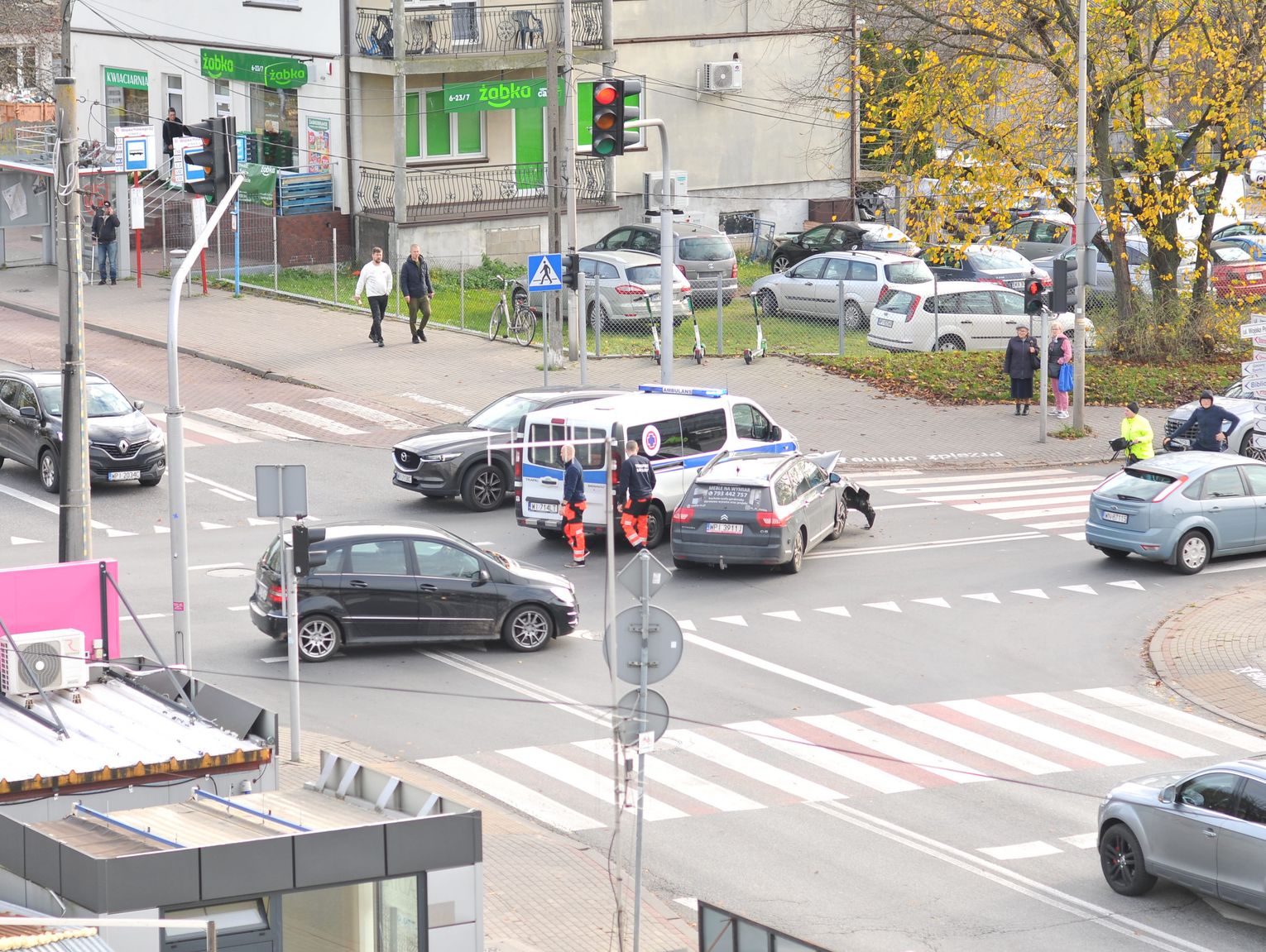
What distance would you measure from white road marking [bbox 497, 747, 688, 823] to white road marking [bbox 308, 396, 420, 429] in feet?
45.8

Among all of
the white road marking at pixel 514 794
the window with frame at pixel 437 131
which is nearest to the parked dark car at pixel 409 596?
the white road marking at pixel 514 794

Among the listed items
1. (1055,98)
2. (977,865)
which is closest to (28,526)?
(977,865)

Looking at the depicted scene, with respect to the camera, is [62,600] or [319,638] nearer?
[62,600]

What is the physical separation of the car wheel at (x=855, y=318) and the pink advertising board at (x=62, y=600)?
26325 millimetres

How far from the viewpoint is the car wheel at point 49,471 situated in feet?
85.9

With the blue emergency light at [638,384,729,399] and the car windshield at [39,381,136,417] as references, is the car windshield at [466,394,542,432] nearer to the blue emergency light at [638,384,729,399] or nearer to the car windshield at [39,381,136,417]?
the blue emergency light at [638,384,729,399]

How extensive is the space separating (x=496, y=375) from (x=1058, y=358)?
10184mm

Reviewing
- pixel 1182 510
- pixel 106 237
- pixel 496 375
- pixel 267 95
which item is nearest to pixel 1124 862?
pixel 1182 510

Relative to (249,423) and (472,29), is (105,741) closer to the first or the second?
(249,423)

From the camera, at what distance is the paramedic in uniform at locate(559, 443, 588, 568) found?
76.0 ft

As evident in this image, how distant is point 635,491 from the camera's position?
934 inches

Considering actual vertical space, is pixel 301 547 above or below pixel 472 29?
below

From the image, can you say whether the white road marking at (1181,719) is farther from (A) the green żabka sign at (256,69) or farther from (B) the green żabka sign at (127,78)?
(B) the green żabka sign at (127,78)

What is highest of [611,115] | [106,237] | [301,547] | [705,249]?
[611,115]
